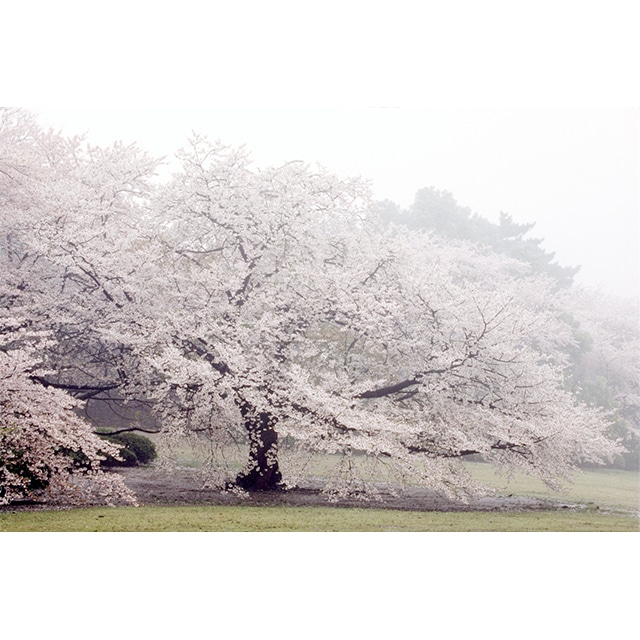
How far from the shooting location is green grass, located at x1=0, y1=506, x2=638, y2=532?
5.62 meters

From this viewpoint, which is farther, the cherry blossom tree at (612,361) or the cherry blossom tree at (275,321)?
the cherry blossom tree at (612,361)

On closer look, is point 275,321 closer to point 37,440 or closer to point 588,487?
point 37,440

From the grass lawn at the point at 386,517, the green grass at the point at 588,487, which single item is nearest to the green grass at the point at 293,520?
the grass lawn at the point at 386,517

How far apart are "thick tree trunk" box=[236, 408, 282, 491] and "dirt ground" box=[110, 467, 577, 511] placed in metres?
0.16

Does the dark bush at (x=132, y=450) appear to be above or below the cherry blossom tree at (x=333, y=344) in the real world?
below

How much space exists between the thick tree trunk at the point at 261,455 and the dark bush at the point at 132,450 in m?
1.17

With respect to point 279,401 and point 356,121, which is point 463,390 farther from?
point 356,121

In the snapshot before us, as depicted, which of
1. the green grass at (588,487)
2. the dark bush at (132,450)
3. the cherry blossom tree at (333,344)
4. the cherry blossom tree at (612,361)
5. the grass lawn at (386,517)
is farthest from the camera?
the dark bush at (132,450)

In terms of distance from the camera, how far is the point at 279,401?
6492 mm

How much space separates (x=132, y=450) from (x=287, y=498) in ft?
6.49

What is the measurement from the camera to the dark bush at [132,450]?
7.26 m

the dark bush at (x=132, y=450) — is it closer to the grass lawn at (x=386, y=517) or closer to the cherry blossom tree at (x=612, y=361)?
the grass lawn at (x=386, y=517)

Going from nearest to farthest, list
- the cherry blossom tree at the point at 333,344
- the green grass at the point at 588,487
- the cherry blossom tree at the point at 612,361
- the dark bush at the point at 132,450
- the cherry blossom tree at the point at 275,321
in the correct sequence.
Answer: the cherry blossom tree at the point at 333,344, the cherry blossom tree at the point at 275,321, the green grass at the point at 588,487, the cherry blossom tree at the point at 612,361, the dark bush at the point at 132,450

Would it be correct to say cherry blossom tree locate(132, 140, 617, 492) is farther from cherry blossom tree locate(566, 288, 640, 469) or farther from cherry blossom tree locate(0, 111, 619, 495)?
cherry blossom tree locate(566, 288, 640, 469)
